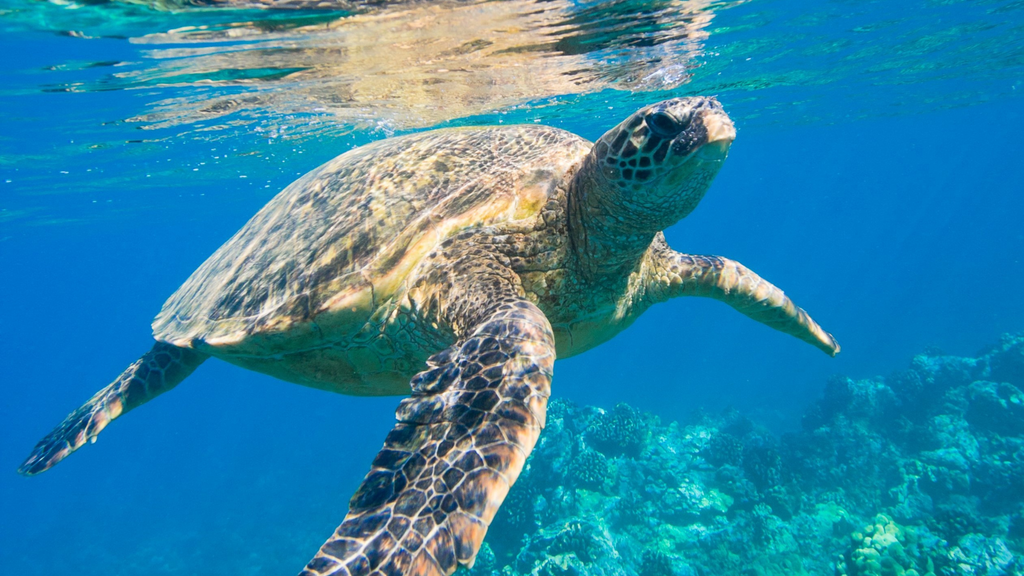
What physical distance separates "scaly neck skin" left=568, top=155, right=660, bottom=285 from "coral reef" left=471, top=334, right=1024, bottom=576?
6.09 m

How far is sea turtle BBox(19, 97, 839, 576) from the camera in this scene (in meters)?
2.03

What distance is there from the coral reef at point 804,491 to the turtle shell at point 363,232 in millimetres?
6225

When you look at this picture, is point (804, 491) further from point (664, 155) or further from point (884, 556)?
point (664, 155)

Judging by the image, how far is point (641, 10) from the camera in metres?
8.12

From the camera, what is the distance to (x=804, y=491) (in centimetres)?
1169

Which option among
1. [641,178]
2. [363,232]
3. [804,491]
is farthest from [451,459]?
[804,491]

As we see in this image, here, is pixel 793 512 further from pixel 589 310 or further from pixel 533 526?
pixel 589 310

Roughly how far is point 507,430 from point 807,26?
12752 mm

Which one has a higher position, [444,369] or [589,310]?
[444,369]

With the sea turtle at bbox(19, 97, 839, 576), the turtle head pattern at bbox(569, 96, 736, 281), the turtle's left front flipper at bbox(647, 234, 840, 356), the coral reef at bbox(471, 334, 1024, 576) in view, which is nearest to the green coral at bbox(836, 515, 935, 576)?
the coral reef at bbox(471, 334, 1024, 576)

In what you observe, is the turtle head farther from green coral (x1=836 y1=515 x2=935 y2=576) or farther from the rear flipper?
green coral (x1=836 y1=515 x2=935 y2=576)

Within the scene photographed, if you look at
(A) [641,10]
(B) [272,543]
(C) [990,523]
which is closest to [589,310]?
(A) [641,10]

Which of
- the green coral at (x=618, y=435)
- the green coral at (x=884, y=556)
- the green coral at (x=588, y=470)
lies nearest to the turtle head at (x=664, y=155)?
the green coral at (x=884, y=556)

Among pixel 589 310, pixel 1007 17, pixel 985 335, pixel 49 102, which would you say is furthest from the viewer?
pixel 985 335
